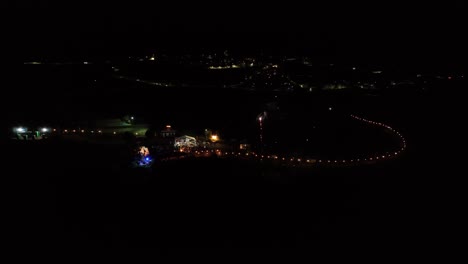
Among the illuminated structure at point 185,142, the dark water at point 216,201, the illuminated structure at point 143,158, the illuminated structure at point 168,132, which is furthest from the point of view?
the illuminated structure at point 168,132

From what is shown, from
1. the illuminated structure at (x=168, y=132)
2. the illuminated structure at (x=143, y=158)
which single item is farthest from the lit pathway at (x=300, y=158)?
the illuminated structure at (x=168, y=132)

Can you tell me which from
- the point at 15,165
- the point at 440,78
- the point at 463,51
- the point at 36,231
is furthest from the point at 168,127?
the point at 463,51

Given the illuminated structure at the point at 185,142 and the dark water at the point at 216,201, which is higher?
the illuminated structure at the point at 185,142

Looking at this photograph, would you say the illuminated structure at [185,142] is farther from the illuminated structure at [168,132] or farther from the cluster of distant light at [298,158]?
the illuminated structure at [168,132]

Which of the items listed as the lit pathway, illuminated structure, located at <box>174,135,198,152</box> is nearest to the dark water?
the lit pathway

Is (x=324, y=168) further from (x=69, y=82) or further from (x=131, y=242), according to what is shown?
(x=69, y=82)

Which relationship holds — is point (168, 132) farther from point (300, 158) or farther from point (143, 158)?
point (300, 158)

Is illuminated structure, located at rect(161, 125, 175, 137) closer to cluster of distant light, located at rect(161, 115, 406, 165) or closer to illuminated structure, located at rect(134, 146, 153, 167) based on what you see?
cluster of distant light, located at rect(161, 115, 406, 165)

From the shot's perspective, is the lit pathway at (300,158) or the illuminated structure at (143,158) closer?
the illuminated structure at (143,158)

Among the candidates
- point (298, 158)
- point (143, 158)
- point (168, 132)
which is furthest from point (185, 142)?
point (298, 158)

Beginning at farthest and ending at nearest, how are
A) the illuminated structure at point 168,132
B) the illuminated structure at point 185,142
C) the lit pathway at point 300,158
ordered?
the illuminated structure at point 168,132, the illuminated structure at point 185,142, the lit pathway at point 300,158

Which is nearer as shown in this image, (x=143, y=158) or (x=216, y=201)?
(x=216, y=201)

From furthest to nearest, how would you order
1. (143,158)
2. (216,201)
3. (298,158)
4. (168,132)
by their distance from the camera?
(168,132), (298,158), (143,158), (216,201)
